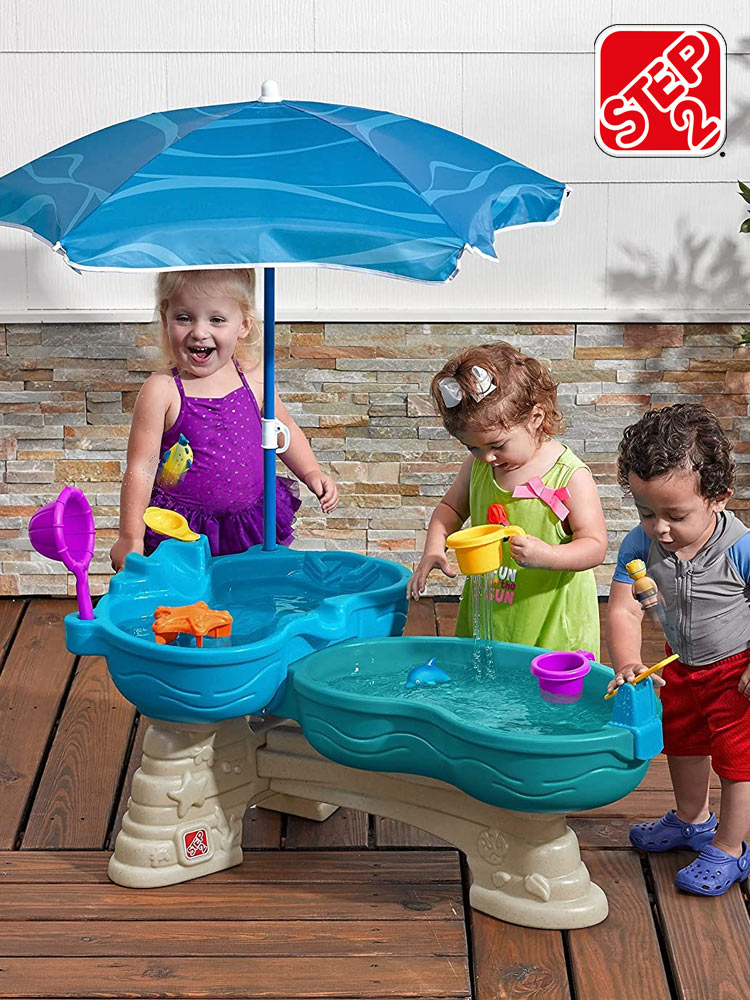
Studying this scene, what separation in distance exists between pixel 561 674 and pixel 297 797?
752mm

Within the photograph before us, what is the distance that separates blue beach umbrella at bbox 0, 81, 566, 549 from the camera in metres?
2.61

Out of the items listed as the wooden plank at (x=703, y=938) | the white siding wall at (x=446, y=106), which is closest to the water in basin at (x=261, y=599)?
the wooden plank at (x=703, y=938)

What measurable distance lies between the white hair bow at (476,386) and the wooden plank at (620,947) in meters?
1.04

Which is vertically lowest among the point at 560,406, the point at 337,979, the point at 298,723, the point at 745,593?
the point at 337,979

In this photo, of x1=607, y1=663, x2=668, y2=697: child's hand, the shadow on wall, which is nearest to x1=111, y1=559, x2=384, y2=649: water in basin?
x1=607, y1=663, x2=668, y2=697: child's hand

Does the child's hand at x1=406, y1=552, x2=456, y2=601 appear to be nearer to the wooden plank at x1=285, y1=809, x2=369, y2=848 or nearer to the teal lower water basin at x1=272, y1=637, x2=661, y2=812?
the teal lower water basin at x1=272, y1=637, x2=661, y2=812

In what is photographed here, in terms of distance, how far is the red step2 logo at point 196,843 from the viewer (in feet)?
9.41

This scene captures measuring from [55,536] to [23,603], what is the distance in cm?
189

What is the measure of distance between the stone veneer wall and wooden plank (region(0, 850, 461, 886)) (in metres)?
1.76

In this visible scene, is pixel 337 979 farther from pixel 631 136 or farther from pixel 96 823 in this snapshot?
pixel 631 136

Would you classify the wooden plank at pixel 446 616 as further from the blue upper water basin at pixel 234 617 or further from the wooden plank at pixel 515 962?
the wooden plank at pixel 515 962

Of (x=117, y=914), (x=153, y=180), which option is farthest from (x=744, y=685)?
(x=153, y=180)

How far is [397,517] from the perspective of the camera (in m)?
4.64

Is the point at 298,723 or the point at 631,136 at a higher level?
the point at 631,136
